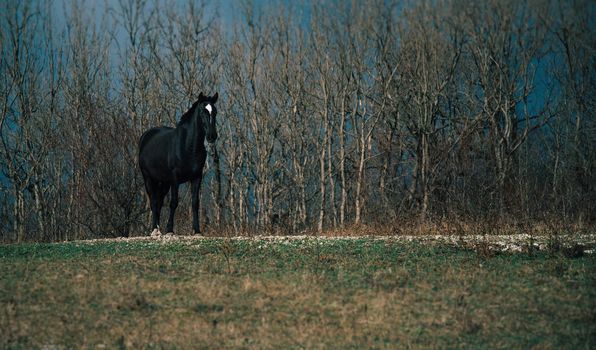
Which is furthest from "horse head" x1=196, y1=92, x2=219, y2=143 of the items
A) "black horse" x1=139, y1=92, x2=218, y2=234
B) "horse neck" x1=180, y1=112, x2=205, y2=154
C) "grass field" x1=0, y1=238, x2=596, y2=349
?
"grass field" x1=0, y1=238, x2=596, y2=349

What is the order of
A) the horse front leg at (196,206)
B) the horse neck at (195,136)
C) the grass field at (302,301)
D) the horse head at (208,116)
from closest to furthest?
the grass field at (302,301)
the horse head at (208,116)
the horse front leg at (196,206)
the horse neck at (195,136)

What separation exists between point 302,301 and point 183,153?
939 cm

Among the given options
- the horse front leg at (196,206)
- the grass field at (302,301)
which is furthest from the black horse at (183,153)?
the grass field at (302,301)

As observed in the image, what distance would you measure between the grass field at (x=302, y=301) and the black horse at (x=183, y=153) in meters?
5.13

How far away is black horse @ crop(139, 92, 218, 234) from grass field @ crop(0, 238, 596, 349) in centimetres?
513

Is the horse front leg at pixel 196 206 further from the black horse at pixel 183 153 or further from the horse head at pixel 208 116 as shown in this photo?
the horse head at pixel 208 116

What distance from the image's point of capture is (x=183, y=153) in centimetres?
1741

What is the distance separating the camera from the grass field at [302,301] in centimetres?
755

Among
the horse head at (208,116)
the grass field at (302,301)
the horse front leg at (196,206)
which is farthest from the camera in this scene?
the horse front leg at (196,206)

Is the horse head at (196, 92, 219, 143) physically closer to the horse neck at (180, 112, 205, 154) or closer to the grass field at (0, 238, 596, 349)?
the horse neck at (180, 112, 205, 154)

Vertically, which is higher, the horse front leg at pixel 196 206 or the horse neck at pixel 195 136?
the horse neck at pixel 195 136

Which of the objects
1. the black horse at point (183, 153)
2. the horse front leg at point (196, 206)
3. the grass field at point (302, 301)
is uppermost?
the black horse at point (183, 153)

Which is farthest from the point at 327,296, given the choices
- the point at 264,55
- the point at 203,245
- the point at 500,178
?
the point at 264,55

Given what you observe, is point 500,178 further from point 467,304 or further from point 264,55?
point 467,304
